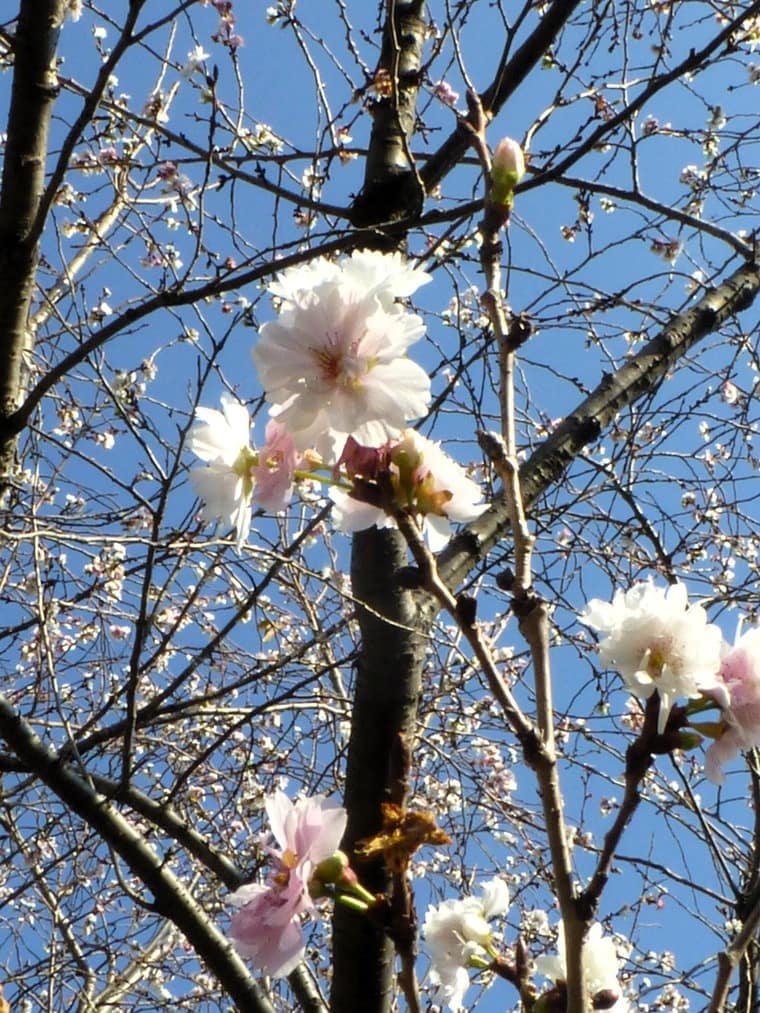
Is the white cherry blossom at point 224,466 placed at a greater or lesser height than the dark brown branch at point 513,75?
lesser

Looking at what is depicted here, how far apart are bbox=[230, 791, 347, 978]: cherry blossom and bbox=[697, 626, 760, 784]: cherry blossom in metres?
0.33

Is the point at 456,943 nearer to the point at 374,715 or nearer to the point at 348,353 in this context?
the point at 374,715

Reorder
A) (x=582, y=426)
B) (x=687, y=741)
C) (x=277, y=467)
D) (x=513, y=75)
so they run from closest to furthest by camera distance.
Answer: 1. (x=687, y=741)
2. (x=277, y=467)
3. (x=582, y=426)
4. (x=513, y=75)

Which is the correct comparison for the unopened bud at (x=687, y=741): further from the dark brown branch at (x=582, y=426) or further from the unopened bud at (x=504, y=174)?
the dark brown branch at (x=582, y=426)

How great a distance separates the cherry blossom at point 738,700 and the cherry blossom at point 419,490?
259 mm

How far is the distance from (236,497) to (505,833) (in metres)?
3.14

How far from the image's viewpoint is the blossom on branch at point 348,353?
800mm

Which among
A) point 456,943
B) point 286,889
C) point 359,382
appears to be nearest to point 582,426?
point 456,943

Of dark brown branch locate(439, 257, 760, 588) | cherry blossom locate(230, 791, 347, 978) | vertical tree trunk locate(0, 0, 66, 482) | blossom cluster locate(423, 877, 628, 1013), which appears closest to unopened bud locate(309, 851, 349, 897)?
cherry blossom locate(230, 791, 347, 978)

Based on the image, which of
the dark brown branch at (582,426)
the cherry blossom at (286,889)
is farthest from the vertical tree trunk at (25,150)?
the cherry blossom at (286,889)

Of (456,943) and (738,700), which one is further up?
(738,700)

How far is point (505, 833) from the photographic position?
374 cm

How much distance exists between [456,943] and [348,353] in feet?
2.29

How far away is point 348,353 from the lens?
81cm
